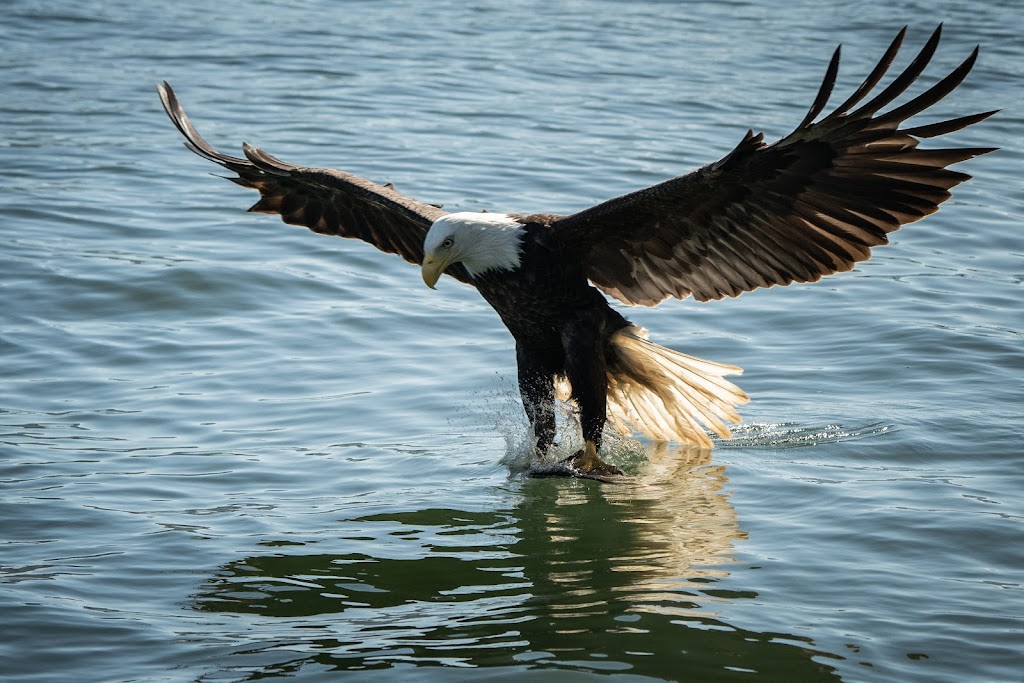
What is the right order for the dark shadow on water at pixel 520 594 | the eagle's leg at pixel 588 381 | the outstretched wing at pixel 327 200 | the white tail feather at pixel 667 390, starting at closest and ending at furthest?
the dark shadow on water at pixel 520 594, the eagle's leg at pixel 588 381, the white tail feather at pixel 667 390, the outstretched wing at pixel 327 200

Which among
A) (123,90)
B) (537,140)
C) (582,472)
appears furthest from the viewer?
(123,90)

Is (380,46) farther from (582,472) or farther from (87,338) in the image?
(582,472)

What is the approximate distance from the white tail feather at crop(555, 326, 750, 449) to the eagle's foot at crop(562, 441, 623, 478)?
433 mm

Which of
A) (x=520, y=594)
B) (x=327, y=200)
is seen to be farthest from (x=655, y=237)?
(x=327, y=200)

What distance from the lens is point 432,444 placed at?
6027 mm

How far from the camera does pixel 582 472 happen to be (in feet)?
17.9

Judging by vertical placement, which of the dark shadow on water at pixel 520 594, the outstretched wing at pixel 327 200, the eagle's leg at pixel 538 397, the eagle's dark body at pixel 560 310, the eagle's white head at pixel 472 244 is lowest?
the dark shadow on water at pixel 520 594

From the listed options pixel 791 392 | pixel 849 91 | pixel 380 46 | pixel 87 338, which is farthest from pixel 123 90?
pixel 791 392

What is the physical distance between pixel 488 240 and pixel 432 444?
1108 millimetres

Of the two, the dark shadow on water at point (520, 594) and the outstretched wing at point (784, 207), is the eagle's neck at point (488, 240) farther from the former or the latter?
the dark shadow on water at point (520, 594)

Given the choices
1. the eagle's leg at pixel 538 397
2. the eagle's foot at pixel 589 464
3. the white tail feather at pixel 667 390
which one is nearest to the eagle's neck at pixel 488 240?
the eagle's leg at pixel 538 397

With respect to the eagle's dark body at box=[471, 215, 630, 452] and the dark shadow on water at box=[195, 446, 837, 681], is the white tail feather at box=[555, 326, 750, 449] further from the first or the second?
the dark shadow on water at box=[195, 446, 837, 681]

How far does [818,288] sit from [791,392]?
6.84ft

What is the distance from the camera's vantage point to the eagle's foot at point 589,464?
5480mm
